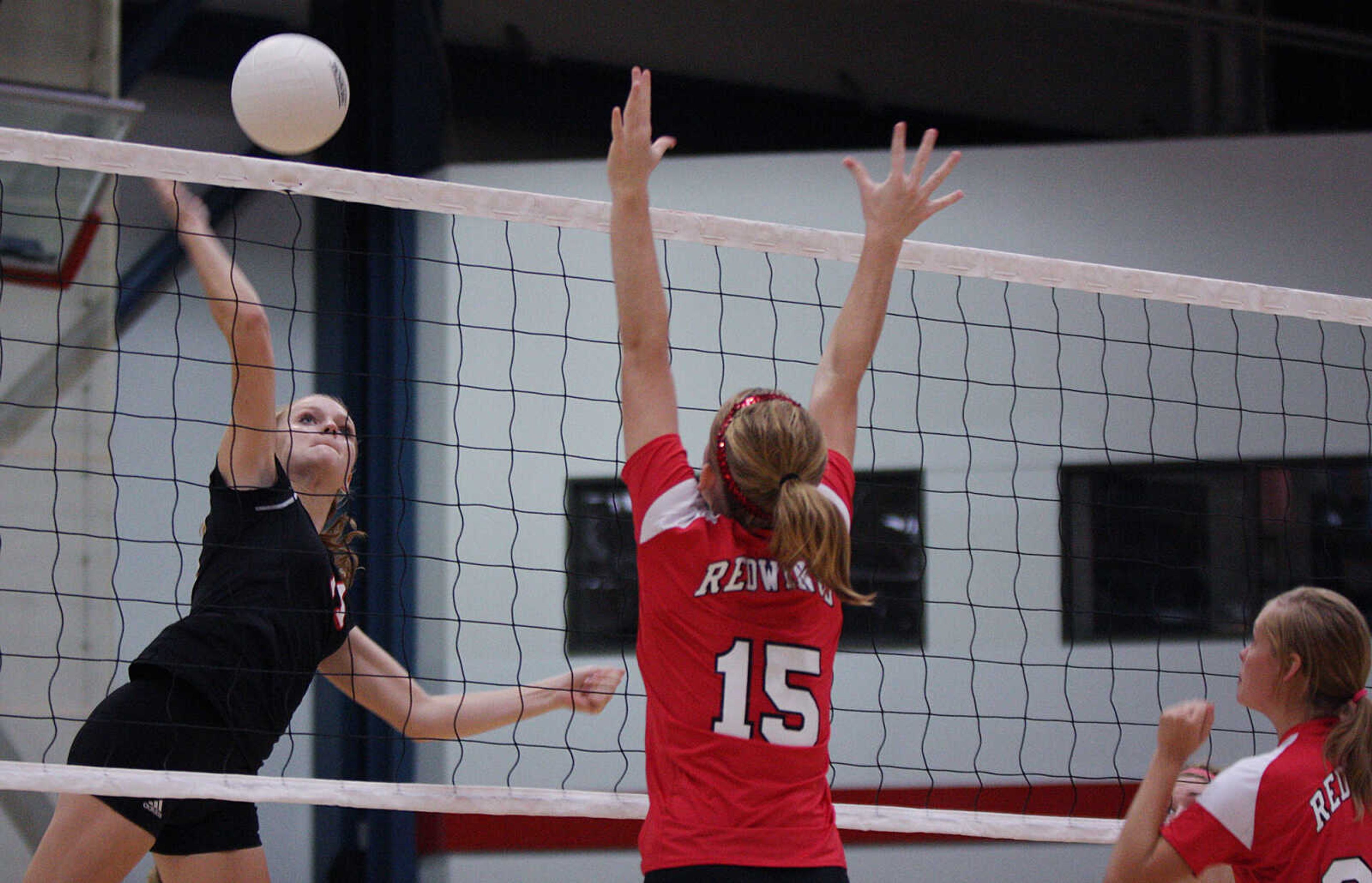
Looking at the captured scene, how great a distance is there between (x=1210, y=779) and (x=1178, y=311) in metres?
4.92

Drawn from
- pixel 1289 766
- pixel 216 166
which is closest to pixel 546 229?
pixel 216 166

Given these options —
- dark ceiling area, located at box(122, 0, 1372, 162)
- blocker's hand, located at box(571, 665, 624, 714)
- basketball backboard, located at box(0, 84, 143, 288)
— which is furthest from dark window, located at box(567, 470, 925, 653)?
blocker's hand, located at box(571, 665, 624, 714)

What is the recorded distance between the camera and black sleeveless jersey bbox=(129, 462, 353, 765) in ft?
11.0

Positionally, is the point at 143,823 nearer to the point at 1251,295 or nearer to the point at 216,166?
the point at 216,166

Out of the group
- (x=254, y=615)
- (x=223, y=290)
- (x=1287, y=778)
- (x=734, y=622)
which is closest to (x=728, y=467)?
(x=734, y=622)

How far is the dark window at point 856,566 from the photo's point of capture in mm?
7840

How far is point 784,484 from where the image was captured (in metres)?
2.24

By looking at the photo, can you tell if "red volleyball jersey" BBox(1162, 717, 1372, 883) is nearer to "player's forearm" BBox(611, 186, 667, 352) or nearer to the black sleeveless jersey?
"player's forearm" BBox(611, 186, 667, 352)

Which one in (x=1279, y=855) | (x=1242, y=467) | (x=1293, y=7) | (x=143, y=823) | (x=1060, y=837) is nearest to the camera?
(x=1279, y=855)

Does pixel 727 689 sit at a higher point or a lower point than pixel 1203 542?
lower

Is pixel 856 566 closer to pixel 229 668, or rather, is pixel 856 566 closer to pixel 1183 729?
pixel 229 668

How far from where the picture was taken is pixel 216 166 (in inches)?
134

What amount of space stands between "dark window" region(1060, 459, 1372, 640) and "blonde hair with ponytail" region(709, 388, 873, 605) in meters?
5.94

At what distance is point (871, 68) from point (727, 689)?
7.03 meters
